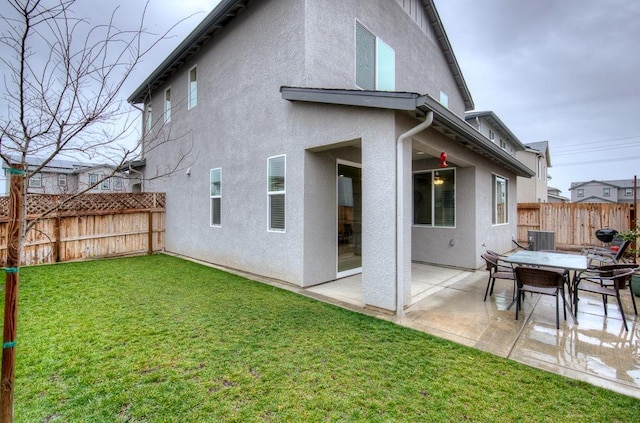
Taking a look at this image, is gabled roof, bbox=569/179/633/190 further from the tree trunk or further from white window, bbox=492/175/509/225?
the tree trunk

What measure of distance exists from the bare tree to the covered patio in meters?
4.33

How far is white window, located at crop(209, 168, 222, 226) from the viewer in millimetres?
9000

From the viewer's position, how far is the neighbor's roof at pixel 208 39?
26.6 ft

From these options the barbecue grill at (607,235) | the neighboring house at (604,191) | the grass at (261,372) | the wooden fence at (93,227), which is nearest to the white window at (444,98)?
the barbecue grill at (607,235)

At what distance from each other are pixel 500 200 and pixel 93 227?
14349 millimetres

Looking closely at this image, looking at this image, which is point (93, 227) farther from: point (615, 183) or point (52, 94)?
point (615, 183)


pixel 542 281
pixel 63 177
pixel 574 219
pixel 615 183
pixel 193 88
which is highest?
pixel 193 88

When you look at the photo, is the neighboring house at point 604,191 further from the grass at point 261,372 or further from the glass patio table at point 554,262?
the grass at point 261,372

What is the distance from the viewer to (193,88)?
10.4 meters

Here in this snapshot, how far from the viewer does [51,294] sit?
590 cm

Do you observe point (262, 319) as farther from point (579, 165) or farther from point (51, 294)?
point (579, 165)

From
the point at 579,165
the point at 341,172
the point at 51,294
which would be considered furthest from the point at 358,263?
the point at 579,165

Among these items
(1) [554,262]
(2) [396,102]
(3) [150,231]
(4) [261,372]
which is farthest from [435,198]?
(3) [150,231]

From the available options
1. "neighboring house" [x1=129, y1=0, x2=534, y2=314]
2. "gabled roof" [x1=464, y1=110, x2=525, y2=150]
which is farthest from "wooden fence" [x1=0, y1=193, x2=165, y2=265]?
"gabled roof" [x1=464, y1=110, x2=525, y2=150]
